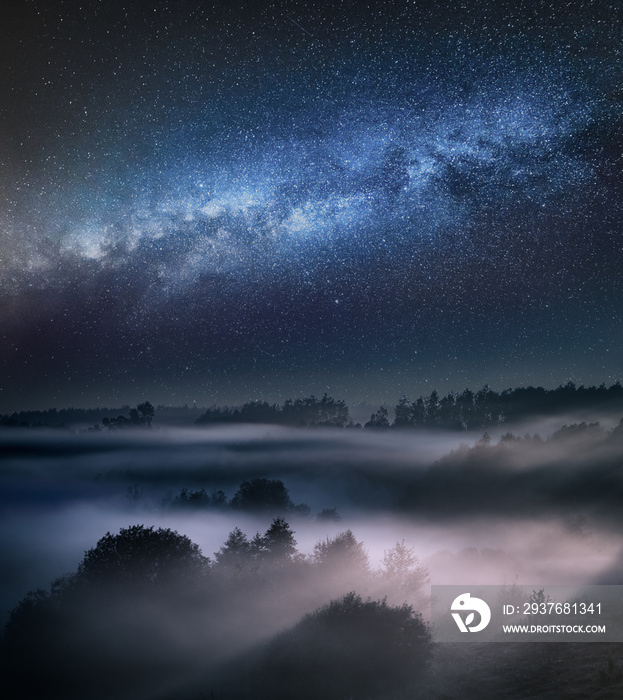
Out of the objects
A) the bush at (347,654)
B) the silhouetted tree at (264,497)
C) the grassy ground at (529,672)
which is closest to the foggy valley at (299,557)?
the bush at (347,654)

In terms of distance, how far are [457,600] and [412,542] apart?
242ft

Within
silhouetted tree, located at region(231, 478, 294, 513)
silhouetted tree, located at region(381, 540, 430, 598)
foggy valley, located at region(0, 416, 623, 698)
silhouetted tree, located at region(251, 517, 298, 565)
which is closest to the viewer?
foggy valley, located at region(0, 416, 623, 698)

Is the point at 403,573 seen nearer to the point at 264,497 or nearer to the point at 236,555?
the point at 236,555

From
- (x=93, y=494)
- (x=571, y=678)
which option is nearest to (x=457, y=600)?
(x=571, y=678)

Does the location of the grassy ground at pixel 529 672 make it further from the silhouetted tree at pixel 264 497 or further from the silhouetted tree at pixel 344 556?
the silhouetted tree at pixel 264 497

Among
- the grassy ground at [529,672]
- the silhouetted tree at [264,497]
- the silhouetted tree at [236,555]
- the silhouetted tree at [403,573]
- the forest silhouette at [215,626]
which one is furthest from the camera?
the silhouetted tree at [264,497]

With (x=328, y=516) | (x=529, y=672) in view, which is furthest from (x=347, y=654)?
(x=328, y=516)

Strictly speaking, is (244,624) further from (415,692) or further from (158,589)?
(415,692)

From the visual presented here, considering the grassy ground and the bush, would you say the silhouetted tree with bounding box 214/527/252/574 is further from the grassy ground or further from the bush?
the grassy ground

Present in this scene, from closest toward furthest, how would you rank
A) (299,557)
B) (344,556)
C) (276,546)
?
(276,546) → (344,556) → (299,557)

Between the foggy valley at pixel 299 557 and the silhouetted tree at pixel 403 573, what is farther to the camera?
the silhouetted tree at pixel 403 573

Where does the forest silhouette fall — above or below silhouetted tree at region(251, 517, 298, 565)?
below

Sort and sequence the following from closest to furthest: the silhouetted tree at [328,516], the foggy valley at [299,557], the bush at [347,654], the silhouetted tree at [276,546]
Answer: the bush at [347,654] → the foggy valley at [299,557] → the silhouetted tree at [276,546] → the silhouetted tree at [328,516]

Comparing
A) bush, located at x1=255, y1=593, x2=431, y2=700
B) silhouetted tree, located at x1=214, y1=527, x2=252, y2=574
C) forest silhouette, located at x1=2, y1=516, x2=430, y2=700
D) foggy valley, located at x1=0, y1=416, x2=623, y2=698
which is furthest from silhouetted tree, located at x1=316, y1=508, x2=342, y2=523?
bush, located at x1=255, y1=593, x2=431, y2=700
